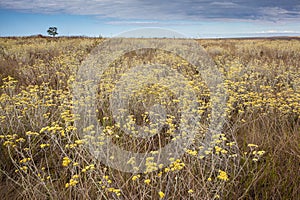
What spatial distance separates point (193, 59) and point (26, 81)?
18.3 feet

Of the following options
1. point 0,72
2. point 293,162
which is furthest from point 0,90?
point 293,162

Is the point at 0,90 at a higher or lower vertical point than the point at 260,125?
higher

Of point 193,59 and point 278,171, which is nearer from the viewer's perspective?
point 278,171

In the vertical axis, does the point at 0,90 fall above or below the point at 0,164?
above

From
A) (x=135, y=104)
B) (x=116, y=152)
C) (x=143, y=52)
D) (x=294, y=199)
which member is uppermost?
(x=143, y=52)

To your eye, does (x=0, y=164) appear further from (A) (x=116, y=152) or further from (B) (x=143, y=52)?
(B) (x=143, y=52)

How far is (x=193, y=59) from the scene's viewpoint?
9.31 meters

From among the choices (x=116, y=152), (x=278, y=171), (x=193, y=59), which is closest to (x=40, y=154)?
(x=116, y=152)

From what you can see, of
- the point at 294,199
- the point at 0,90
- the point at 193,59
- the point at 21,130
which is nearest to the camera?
the point at 294,199

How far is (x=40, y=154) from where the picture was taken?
3.41 metres

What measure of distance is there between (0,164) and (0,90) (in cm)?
325

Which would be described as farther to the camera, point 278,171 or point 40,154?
point 40,154

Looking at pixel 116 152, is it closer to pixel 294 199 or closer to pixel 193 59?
pixel 294 199

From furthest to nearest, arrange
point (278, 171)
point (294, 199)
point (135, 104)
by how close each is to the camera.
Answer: point (135, 104) → point (278, 171) → point (294, 199)
